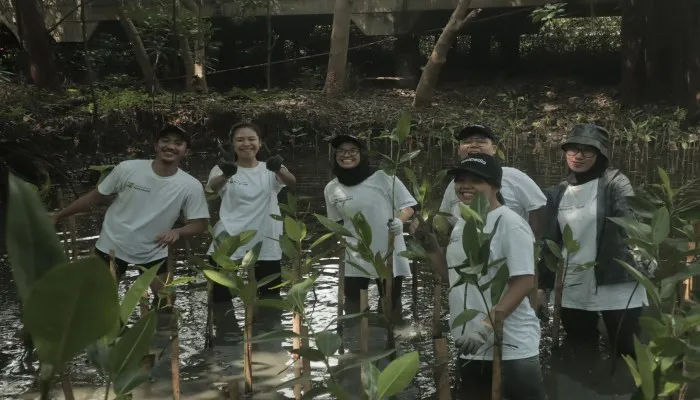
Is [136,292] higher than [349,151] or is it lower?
lower

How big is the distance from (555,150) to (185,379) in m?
13.0

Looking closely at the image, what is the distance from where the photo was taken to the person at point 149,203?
522 centimetres

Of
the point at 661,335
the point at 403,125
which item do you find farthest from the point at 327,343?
the point at 403,125

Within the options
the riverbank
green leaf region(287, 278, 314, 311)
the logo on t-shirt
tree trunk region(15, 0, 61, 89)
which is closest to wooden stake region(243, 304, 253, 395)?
green leaf region(287, 278, 314, 311)

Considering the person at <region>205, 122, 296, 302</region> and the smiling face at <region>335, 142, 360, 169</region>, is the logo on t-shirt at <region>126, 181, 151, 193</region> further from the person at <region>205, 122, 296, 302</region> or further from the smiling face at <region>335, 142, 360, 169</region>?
the smiling face at <region>335, 142, 360, 169</region>

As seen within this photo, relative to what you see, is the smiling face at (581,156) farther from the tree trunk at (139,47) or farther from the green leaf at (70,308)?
the tree trunk at (139,47)

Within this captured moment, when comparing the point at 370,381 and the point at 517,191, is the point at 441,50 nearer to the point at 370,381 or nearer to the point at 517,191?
the point at 517,191

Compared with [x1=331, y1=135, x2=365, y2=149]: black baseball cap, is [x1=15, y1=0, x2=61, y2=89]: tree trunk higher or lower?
higher

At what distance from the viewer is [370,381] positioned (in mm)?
1958

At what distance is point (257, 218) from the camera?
19.1 feet

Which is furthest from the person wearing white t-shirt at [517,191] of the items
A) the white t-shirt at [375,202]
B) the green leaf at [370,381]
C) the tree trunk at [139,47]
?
the tree trunk at [139,47]

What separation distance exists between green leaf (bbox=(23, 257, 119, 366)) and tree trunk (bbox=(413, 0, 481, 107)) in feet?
54.3

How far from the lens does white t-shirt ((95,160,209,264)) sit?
5230 mm

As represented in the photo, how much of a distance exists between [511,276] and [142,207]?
9.50 feet
